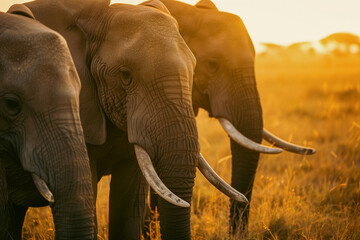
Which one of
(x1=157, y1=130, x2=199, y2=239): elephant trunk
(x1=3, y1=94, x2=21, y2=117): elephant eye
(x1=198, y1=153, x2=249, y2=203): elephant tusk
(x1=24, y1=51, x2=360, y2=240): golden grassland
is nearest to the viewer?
(x1=3, y1=94, x2=21, y2=117): elephant eye

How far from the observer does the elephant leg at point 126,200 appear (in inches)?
154

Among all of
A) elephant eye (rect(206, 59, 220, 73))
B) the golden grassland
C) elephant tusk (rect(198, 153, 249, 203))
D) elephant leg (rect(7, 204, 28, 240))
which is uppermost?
elephant eye (rect(206, 59, 220, 73))

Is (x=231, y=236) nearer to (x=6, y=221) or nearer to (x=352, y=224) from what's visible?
(x=352, y=224)

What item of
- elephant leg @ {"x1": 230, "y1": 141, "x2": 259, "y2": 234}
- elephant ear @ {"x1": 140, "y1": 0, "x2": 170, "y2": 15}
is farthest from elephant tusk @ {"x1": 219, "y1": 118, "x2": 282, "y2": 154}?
elephant ear @ {"x1": 140, "y1": 0, "x2": 170, "y2": 15}

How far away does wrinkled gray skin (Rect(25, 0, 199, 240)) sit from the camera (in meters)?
3.22

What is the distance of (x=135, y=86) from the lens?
3.41m

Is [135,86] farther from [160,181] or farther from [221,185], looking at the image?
[221,185]

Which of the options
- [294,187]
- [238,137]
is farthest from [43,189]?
[294,187]

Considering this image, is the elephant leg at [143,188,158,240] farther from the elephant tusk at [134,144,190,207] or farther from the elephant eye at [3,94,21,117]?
the elephant eye at [3,94,21,117]

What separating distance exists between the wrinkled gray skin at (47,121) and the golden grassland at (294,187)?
1.60 meters

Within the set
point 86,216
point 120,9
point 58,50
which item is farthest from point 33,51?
point 120,9

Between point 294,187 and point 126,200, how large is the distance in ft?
9.52

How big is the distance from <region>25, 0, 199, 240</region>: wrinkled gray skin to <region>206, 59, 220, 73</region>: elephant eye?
0.95 m

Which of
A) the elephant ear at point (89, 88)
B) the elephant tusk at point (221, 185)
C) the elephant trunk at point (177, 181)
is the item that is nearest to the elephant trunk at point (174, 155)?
the elephant trunk at point (177, 181)
